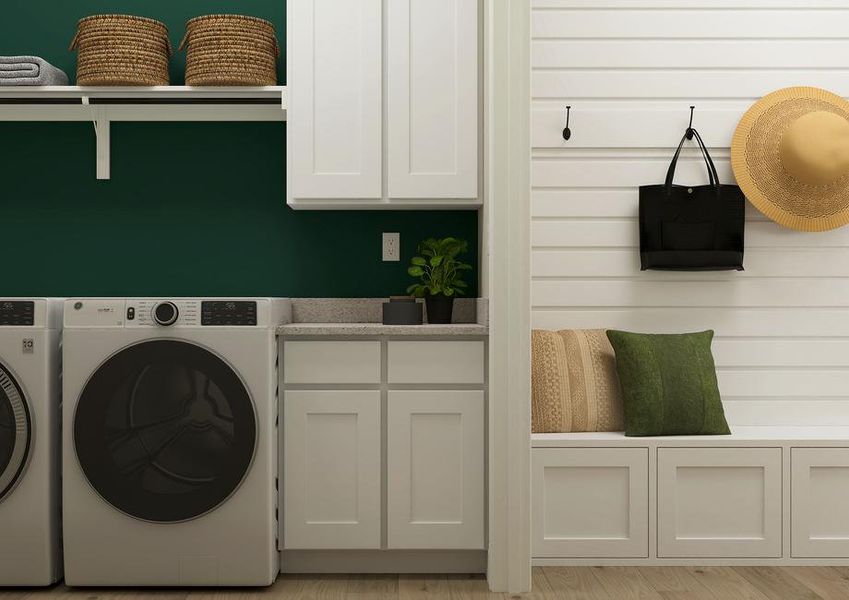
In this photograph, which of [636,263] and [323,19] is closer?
[323,19]

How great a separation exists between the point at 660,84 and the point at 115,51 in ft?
6.63

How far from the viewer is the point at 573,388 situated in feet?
9.57

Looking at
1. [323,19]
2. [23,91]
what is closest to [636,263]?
[323,19]

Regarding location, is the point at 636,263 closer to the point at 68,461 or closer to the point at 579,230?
the point at 579,230

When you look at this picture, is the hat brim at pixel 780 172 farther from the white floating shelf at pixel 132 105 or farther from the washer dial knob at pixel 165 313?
the washer dial knob at pixel 165 313

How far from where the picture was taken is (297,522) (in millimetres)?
2623

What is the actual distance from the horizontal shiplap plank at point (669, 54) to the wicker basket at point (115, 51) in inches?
56.9

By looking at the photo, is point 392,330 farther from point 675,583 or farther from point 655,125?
point 655,125

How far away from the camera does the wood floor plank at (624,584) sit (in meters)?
2.51

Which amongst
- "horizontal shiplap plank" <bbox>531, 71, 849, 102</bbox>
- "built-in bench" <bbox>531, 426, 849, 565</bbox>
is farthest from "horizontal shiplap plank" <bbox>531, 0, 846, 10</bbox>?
"built-in bench" <bbox>531, 426, 849, 565</bbox>

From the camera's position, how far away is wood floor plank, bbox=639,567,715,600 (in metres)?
2.51

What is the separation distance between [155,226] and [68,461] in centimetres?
108

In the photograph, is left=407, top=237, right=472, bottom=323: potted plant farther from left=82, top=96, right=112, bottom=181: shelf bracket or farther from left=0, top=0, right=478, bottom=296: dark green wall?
left=82, top=96, right=112, bottom=181: shelf bracket

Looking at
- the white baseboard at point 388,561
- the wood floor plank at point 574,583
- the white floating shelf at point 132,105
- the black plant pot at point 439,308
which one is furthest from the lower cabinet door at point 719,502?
the white floating shelf at point 132,105
